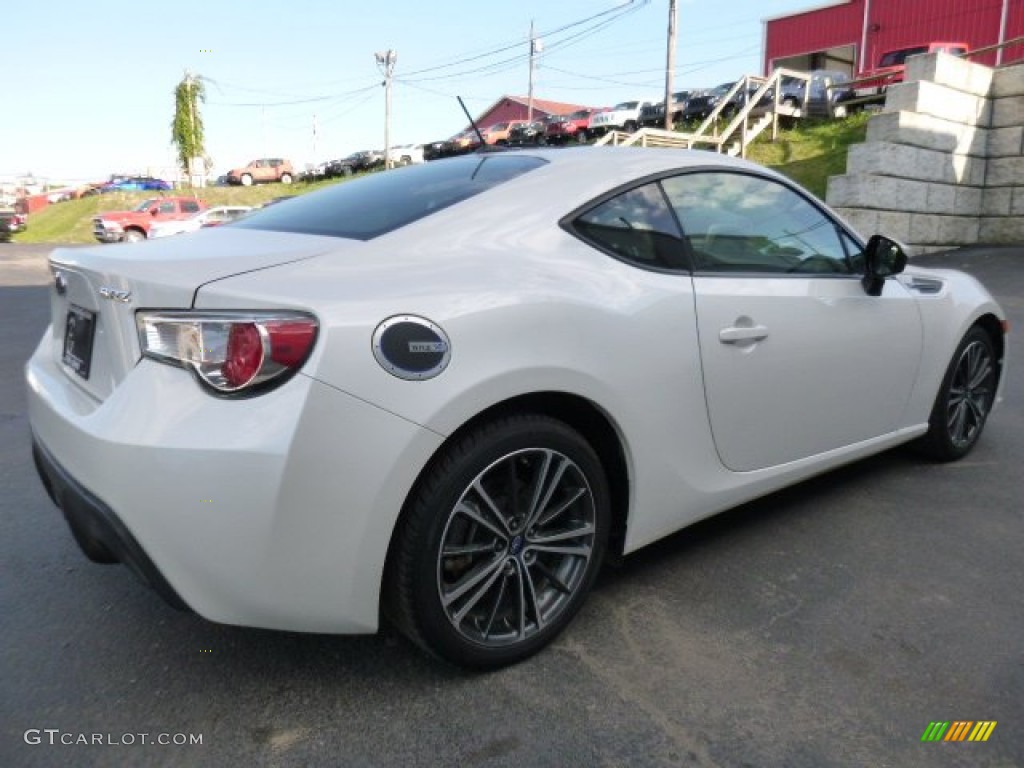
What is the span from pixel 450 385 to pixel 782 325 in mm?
1385

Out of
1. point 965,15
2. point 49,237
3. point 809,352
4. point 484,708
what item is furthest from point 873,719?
point 49,237

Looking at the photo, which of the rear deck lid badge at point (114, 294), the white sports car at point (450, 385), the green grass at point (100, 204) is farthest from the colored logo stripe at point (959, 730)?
the green grass at point (100, 204)

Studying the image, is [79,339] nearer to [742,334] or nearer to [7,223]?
[742,334]

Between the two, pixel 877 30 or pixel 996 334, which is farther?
pixel 877 30

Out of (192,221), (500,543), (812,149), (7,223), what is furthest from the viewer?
(7,223)

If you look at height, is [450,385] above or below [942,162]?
below

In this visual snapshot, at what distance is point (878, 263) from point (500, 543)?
6.71ft

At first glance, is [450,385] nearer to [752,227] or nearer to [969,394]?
[752,227]

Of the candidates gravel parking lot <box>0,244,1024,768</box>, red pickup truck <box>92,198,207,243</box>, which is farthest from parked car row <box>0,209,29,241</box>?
gravel parking lot <box>0,244,1024,768</box>

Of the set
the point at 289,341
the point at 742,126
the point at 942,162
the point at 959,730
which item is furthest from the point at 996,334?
the point at 742,126

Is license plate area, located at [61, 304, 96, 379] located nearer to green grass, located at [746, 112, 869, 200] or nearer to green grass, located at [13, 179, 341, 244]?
green grass, located at [746, 112, 869, 200]

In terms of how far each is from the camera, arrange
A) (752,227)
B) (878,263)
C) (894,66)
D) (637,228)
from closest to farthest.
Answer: (637,228), (752,227), (878,263), (894,66)

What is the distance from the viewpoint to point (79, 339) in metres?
2.30

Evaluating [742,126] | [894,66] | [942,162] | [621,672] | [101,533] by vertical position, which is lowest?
[621,672]
